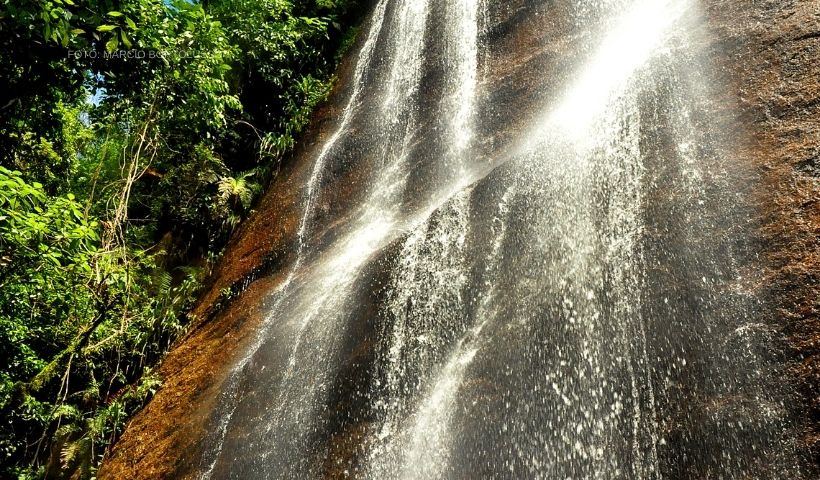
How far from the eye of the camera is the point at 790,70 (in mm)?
4504

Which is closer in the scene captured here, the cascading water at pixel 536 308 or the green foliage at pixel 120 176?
the cascading water at pixel 536 308

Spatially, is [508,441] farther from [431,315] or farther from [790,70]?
[790,70]

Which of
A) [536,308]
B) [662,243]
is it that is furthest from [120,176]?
[662,243]

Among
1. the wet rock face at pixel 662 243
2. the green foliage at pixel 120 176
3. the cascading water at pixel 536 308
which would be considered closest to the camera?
the wet rock face at pixel 662 243

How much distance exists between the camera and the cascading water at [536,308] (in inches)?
140

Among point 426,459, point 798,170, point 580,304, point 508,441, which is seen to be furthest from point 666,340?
point 426,459

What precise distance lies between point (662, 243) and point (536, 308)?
124cm

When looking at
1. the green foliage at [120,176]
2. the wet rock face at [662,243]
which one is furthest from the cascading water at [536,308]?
the green foliage at [120,176]

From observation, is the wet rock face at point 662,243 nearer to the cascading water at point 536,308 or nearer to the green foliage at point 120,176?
the cascading water at point 536,308

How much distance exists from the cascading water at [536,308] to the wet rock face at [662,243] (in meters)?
0.03

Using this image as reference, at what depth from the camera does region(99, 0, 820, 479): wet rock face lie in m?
3.34

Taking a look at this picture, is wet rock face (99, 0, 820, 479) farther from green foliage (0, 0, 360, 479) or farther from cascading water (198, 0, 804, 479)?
green foliage (0, 0, 360, 479)

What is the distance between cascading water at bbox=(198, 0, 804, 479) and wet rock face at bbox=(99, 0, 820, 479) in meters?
0.03

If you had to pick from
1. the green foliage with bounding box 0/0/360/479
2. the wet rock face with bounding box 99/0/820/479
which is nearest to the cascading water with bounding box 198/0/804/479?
the wet rock face with bounding box 99/0/820/479
